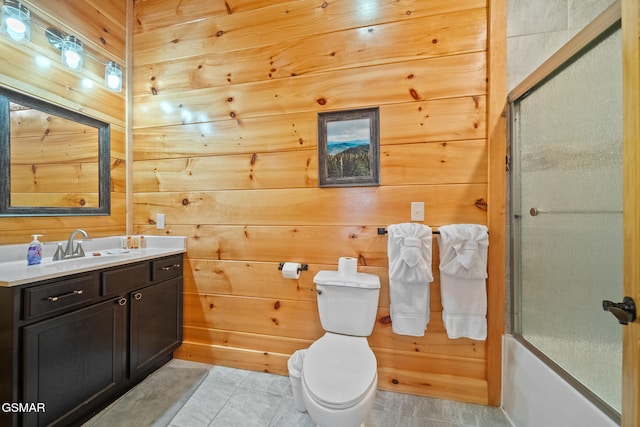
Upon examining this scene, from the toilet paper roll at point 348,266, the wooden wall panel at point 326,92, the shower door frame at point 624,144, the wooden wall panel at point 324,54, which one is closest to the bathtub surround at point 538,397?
the shower door frame at point 624,144

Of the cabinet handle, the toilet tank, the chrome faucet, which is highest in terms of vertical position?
the chrome faucet

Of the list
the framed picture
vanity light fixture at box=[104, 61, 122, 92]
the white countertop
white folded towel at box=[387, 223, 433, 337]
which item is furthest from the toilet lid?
vanity light fixture at box=[104, 61, 122, 92]

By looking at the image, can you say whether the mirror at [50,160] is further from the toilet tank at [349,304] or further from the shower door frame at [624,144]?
the shower door frame at [624,144]

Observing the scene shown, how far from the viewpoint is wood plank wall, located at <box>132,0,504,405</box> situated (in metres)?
1.58

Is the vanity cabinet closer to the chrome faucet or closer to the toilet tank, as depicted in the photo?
the chrome faucet

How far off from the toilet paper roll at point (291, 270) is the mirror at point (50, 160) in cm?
147

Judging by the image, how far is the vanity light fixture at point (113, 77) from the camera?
1953 millimetres

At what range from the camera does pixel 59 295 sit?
1.24 m

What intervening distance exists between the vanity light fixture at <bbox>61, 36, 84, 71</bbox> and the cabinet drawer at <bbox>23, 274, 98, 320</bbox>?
4.76 feet

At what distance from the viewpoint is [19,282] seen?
3.59 feet

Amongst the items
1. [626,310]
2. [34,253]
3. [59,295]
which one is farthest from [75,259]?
[626,310]

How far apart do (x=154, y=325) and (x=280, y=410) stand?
1.01m

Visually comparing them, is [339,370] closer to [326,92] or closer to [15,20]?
[326,92]

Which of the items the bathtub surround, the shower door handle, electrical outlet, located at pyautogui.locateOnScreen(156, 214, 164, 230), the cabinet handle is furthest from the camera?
electrical outlet, located at pyautogui.locateOnScreen(156, 214, 164, 230)
